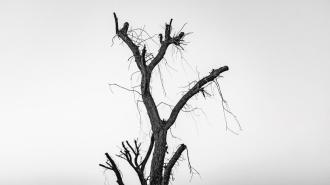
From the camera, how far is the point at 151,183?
18.3 ft

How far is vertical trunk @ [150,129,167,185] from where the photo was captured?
5547 mm

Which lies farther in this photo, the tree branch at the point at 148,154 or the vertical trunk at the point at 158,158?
the tree branch at the point at 148,154

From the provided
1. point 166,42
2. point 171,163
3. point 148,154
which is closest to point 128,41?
point 166,42

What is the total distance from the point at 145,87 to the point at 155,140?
900 mm

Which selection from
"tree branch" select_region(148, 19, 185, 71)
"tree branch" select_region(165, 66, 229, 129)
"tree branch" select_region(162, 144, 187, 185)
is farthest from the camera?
"tree branch" select_region(148, 19, 185, 71)

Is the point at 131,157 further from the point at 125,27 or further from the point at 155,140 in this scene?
the point at 125,27

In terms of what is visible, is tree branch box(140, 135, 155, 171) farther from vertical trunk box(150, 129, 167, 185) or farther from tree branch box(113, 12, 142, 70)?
tree branch box(113, 12, 142, 70)

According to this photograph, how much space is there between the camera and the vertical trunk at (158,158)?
5.55 m

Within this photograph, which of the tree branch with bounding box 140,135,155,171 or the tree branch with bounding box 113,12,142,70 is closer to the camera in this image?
the tree branch with bounding box 140,135,155,171

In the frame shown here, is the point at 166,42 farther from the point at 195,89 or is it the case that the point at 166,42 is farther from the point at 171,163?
the point at 171,163

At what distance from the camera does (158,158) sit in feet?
18.4

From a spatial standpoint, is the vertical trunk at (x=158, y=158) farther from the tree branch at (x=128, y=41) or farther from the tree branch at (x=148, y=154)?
the tree branch at (x=128, y=41)

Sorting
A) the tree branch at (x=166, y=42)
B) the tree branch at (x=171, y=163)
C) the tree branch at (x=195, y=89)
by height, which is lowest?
the tree branch at (x=171, y=163)

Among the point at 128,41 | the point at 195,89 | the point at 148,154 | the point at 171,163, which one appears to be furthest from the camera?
the point at 128,41
